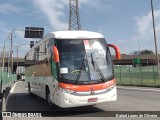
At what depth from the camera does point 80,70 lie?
1167 cm

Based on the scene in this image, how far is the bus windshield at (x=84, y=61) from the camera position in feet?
38.1

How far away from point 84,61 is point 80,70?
41cm

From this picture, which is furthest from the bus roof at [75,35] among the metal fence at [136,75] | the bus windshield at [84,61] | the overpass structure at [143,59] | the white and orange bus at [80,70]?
the overpass structure at [143,59]

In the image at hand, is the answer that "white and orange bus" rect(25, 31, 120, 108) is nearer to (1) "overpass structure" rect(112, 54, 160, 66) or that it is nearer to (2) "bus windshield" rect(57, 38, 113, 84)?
(2) "bus windshield" rect(57, 38, 113, 84)

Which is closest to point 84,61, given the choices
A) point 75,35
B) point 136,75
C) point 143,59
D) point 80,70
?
point 80,70

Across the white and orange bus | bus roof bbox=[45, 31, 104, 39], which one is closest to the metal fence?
bus roof bbox=[45, 31, 104, 39]

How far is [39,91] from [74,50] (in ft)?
16.0

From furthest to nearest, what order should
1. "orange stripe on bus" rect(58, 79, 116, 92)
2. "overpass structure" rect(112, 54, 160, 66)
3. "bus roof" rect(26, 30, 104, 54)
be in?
1. "overpass structure" rect(112, 54, 160, 66)
2. "bus roof" rect(26, 30, 104, 54)
3. "orange stripe on bus" rect(58, 79, 116, 92)

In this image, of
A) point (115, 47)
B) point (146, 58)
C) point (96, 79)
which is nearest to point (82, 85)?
point (96, 79)

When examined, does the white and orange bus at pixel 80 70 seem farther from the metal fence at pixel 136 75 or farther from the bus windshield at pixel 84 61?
the metal fence at pixel 136 75

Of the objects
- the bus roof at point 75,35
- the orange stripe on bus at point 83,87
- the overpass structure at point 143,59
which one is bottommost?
the orange stripe on bus at point 83,87

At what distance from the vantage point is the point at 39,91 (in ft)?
53.0

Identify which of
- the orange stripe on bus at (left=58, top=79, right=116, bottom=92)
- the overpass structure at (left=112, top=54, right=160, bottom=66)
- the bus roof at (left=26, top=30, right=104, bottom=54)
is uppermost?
the overpass structure at (left=112, top=54, right=160, bottom=66)

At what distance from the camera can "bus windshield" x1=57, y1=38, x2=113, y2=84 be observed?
1162 centimetres
